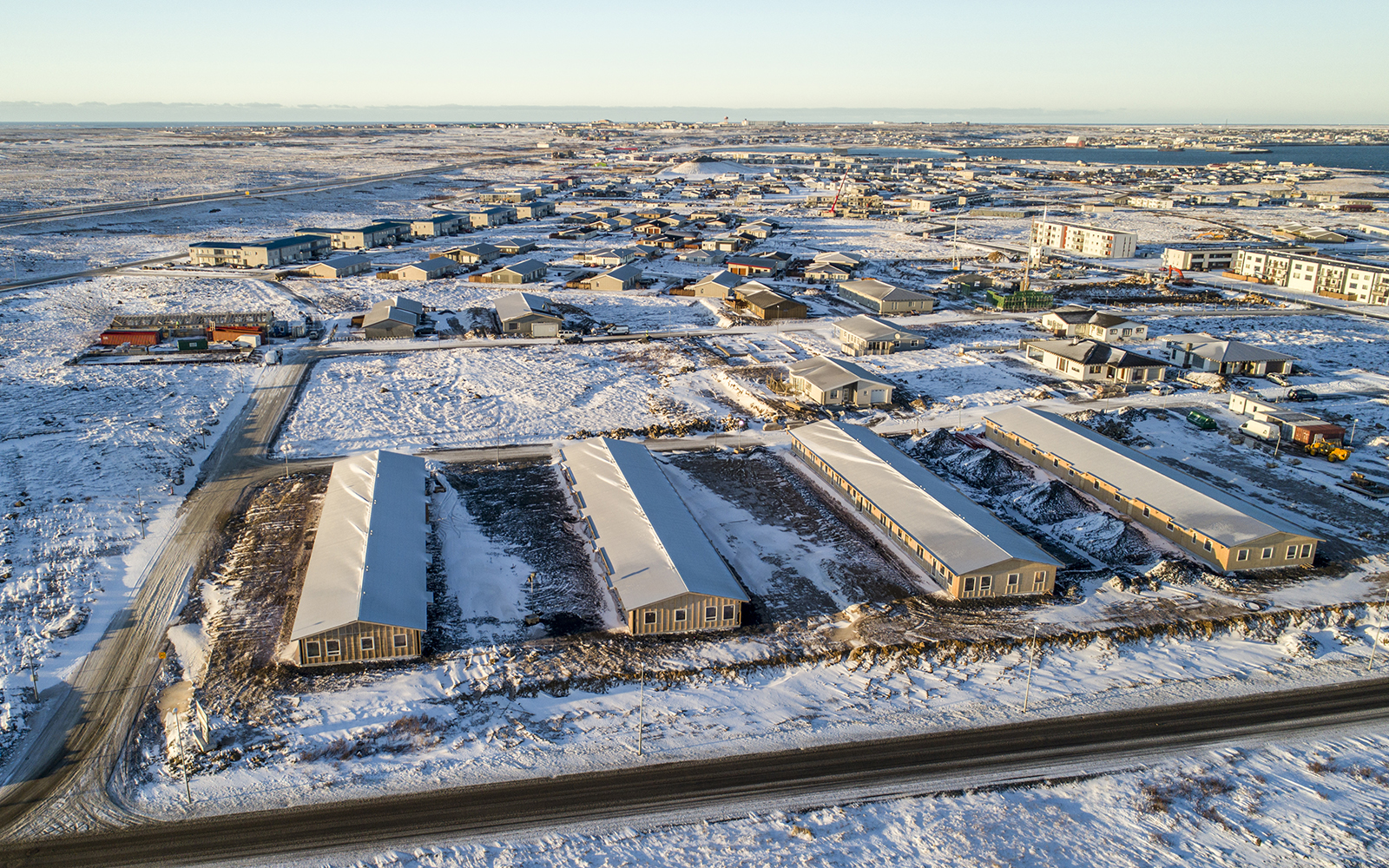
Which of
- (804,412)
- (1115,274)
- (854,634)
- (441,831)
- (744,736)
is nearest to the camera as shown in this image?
(441,831)

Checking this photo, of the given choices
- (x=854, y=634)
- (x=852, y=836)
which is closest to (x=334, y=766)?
(x=852, y=836)

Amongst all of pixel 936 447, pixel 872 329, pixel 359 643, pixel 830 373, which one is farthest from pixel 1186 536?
pixel 872 329

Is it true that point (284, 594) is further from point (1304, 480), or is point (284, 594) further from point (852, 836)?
point (1304, 480)

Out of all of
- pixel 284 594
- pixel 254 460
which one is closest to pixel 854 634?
pixel 284 594

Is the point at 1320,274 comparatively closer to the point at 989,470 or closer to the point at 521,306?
the point at 989,470

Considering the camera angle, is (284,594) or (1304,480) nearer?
(284,594)

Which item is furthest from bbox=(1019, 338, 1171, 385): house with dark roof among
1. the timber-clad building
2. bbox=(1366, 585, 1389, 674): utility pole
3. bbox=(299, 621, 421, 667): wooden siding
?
bbox=(299, 621, 421, 667): wooden siding

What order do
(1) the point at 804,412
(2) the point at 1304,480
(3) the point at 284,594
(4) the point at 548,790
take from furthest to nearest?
(1) the point at 804,412 < (2) the point at 1304,480 < (3) the point at 284,594 < (4) the point at 548,790
